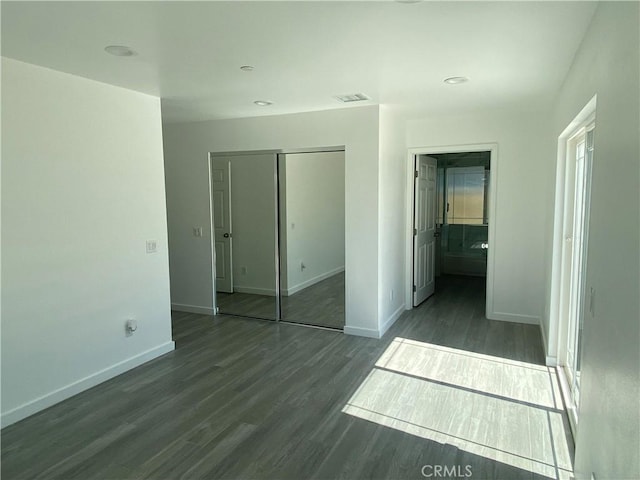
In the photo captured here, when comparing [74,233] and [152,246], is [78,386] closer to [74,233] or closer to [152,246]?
[74,233]

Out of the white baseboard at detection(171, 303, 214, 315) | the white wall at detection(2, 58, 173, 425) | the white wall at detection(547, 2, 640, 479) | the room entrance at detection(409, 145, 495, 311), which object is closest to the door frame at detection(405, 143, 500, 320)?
the room entrance at detection(409, 145, 495, 311)

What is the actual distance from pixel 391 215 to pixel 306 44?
273cm

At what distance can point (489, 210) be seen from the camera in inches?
206

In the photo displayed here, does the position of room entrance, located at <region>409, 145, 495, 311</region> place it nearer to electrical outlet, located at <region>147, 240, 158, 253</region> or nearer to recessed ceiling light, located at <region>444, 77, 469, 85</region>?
recessed ceiling light, located at <region>444, 77, 469, 85</region>

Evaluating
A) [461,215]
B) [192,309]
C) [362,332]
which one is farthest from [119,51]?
[461,215]

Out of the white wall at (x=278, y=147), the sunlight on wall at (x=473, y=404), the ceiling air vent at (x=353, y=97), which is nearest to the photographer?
the sunlight on wall at (x=473, y=404)

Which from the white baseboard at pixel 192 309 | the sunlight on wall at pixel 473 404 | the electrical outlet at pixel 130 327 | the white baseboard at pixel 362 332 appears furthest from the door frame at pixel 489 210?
the electrical outlet at pixel 130 327

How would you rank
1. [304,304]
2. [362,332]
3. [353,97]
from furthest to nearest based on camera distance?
[304,304] → [362,332] → [353,97]

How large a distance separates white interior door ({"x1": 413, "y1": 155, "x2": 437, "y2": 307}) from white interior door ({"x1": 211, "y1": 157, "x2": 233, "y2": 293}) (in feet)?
8.00

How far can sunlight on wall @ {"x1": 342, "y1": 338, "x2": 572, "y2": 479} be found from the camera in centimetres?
260

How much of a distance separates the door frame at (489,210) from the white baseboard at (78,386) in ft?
10.0

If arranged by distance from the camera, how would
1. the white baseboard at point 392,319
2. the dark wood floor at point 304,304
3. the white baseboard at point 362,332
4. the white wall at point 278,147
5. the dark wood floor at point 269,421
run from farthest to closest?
the dark wood floor at point 304,304 < the white baseboard at point 392,319 < the white baseboard at point 362,332 < the white wall at point 278,147 < the dark wood floor at point 269,421

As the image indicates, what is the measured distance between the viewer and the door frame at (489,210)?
5.12m

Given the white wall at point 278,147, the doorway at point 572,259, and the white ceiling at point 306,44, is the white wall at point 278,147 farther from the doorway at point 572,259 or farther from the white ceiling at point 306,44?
the doorway at point 572,259
